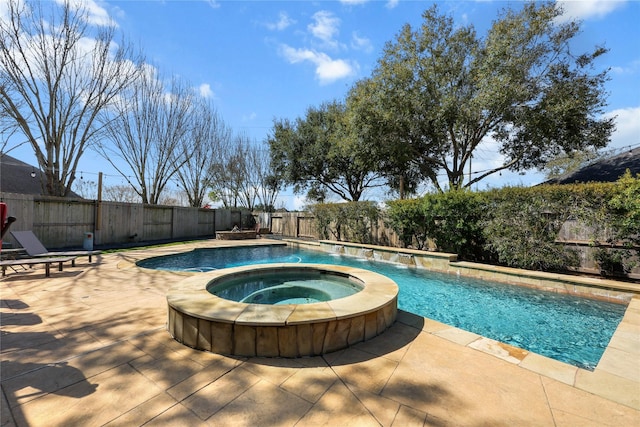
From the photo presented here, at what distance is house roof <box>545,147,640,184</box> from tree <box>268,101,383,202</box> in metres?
8.73

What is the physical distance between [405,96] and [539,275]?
28.1ft

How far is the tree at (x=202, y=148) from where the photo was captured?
16.6 metres

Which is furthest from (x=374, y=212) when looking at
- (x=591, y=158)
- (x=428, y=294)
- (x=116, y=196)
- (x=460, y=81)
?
(x=116, y=196)

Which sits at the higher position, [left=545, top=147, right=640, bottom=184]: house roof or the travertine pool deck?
[left=545, top=147, right=640, bottom=184]: house roof

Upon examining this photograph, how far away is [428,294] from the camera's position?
5645 mm

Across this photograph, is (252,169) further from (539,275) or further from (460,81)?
(539,275)

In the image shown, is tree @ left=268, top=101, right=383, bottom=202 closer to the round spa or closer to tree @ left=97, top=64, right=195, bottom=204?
tree @ left=97, top=64, right=195, bottom=204

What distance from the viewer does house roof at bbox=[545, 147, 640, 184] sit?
1069 cm

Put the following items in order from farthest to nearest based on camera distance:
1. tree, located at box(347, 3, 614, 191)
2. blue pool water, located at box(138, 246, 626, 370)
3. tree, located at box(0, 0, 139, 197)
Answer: tree, located at box(347, 3, 614, 191) → tree, located at box(0, 0, 139, 197) → blue pool water, located at box(138, 246, 626, 370)

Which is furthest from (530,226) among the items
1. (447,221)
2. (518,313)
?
(518,313)

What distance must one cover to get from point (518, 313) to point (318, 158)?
1397cm

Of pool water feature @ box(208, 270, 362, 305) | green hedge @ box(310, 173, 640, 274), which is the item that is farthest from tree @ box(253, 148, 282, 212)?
pool water feature @ box(208, 270, 362, 305)

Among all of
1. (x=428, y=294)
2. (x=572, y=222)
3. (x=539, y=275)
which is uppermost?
(x=572, y=222)

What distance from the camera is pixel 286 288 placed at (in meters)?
4.73
